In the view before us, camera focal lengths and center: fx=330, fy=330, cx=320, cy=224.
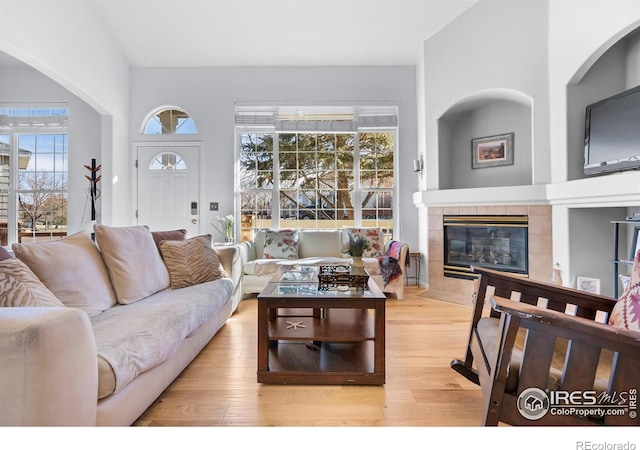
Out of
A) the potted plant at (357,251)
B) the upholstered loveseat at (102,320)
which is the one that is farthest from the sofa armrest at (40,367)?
the potted plant at (357,251)

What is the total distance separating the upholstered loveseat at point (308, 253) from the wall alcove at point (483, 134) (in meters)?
1.13

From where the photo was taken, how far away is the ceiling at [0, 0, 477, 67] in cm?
375

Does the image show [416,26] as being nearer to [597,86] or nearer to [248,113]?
[597,86]

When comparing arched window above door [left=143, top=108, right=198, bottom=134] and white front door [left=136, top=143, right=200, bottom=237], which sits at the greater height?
arched window above door [left=143, top=108, right=198, bottom=134]

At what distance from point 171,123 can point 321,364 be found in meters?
4.20

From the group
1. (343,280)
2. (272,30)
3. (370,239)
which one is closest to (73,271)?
(343,280)

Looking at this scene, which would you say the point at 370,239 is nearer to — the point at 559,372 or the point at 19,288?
the point at 559,372

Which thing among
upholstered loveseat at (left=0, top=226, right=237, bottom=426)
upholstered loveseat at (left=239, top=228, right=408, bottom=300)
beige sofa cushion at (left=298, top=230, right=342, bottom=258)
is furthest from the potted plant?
beige sofa cushion at (left=298, top=230, right=342, bottom=258)

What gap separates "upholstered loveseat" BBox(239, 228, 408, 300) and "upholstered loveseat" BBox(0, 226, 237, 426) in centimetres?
82

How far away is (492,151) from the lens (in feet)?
12.7

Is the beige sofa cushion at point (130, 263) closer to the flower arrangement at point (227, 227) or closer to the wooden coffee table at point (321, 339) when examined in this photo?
the wooden coffee table at point (321, 339)

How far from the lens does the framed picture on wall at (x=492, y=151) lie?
3.75 m

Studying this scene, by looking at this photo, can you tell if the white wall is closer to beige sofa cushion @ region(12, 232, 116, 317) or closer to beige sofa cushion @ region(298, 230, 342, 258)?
beige sofa cushion @ region(298, 230, 342, 258)

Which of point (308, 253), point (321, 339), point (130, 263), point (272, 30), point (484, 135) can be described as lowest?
point (321, 339)
